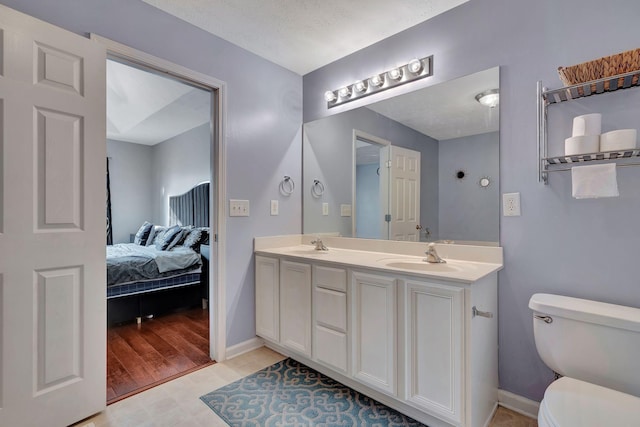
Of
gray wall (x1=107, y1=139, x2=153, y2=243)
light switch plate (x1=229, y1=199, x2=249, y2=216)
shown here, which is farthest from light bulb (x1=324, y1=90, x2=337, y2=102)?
gray wall (x1=107, y1=139, x2=153, y2=243)

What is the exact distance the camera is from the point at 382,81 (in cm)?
219

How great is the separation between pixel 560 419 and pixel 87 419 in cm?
210

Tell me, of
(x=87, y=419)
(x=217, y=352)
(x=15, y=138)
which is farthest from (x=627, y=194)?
(x=87, y=419)

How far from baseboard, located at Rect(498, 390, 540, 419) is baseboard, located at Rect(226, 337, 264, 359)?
1.66 metres

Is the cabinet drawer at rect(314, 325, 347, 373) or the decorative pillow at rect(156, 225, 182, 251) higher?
the decorative pillow at rect(156, 225, 182, 251)

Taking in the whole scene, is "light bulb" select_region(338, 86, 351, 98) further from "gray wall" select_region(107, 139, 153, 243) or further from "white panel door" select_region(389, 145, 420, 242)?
"gray wall" select_region(107, 139, 153, 243)

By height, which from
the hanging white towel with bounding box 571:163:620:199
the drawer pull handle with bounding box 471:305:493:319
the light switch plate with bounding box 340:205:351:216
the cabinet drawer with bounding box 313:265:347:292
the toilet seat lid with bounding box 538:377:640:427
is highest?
the hanging white towel with bounding box 571:163:620:199

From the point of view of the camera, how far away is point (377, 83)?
220 centimetres

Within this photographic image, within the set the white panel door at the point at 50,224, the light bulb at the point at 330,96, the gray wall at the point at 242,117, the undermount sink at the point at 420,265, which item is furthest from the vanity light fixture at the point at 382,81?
the white panel door at the point at 50,224

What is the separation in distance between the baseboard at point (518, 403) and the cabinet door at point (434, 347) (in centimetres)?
50

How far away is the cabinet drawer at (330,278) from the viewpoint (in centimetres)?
180

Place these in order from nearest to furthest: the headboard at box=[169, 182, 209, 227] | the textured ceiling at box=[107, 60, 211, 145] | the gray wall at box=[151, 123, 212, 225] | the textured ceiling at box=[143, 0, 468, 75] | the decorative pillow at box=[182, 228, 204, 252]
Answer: the textured ceiling at box=[143, 0, 468, 75] < the textured ceiling at box=[107, 60, 211, 145] < the decorative pillow at box=[182, 228, 204, 252] < the headboard at box=[169, 182, 209, 227] < the gray wall at box=[151, 123, 212, 225]

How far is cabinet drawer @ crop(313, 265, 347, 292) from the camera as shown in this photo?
180 centimetres

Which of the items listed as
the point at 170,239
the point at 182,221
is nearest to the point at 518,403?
the point at 170,239
